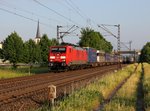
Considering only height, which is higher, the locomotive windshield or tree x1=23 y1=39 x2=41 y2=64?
tree x1=23 y1=39 x2=41 y2=64

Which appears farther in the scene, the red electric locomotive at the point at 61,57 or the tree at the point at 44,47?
the tree at the point at 44,47

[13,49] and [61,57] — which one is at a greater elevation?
[13,49]

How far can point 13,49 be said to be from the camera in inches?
3187

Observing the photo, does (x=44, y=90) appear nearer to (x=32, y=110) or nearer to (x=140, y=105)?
(x=140, y=105)

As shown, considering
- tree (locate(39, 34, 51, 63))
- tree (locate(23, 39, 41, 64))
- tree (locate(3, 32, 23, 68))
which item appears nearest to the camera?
tree (locate(3, 32, 23, 68))

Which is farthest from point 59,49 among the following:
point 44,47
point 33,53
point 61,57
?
point 44,47

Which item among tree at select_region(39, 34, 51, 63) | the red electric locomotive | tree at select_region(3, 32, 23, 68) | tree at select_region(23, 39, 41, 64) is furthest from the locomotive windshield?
tree at select_region(39, 34, 51, 63)

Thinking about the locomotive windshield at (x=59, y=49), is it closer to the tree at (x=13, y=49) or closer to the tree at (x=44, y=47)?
the tree at (x=13, y=49)

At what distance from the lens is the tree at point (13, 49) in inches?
3164

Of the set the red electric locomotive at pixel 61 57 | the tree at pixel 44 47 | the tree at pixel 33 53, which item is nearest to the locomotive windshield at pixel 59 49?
the red electric locomotive at pixel 61 57

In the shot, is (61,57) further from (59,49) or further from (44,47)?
(44,47)

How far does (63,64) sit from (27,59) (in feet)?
132

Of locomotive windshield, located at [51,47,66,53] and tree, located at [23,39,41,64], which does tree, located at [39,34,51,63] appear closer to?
tree, located at [23,39,41,64]

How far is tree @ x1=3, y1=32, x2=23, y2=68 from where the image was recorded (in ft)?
264
